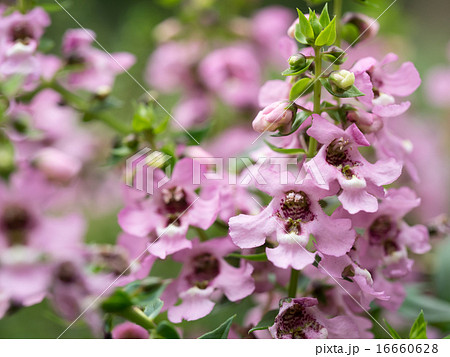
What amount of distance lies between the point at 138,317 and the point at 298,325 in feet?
0.45

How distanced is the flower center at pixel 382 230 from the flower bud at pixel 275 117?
148 mm

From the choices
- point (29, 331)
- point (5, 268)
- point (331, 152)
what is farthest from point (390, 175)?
point (29, 331)

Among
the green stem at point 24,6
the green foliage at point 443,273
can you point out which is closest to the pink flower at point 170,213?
the green stem at point 24,6

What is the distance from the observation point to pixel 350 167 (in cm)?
53

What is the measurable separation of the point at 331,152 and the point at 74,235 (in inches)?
9.3

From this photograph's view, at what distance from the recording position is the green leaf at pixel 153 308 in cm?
57

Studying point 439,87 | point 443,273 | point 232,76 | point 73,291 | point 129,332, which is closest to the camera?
point 73,291

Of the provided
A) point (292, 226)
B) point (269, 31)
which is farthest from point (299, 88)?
point (269, 31)

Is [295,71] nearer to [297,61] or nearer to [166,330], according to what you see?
[297,61]

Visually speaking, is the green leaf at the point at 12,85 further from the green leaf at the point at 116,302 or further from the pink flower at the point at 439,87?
the pink flower at the point at 439,87

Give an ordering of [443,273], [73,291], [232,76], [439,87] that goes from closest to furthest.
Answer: [73,291]
[443,273]
[232,76]
[439,87]

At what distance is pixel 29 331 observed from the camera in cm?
87

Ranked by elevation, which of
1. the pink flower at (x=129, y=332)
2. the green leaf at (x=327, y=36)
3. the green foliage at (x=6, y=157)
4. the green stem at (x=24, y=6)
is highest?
the green stem at (x=24, y=6)

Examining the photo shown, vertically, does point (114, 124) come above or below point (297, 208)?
above
